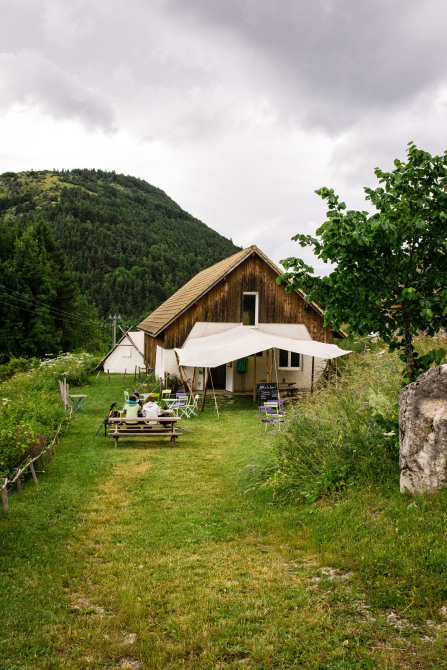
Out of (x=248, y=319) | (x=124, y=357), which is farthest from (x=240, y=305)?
(x=124, y=357)

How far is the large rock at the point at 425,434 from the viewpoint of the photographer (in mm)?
4828

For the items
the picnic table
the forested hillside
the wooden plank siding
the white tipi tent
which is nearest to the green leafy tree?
the picnic table

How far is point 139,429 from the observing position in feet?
35.0

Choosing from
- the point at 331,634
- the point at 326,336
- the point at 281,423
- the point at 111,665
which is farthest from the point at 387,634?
the point at 326,336

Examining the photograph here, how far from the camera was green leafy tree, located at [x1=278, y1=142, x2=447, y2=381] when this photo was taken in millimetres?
5020

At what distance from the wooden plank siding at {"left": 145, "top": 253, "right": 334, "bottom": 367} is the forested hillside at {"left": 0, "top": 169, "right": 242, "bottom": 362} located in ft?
65.1

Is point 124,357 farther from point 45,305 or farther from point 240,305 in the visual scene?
point 45,305

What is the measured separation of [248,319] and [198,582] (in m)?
15.4

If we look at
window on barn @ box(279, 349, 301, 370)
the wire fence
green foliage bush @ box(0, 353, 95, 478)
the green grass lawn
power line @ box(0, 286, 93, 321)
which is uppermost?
power line @ box(0, 286, 93, 321)

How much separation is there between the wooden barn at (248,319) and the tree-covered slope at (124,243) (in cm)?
2829

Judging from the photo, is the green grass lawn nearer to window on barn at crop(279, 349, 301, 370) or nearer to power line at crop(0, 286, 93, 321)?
window on barn at crop(279, 349, 301, 370)

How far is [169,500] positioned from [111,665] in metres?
3.52

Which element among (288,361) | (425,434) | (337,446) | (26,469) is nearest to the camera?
(425,434)

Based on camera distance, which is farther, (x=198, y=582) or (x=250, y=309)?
(x=250, y=309)
